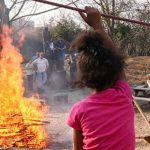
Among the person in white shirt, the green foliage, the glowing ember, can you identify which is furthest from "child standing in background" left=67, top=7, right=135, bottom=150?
the green foliage

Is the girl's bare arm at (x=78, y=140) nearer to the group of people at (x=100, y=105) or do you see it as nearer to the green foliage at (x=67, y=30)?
the group of people at (x=100, y=105)

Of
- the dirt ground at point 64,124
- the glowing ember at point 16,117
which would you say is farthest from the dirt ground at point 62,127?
the glowing ember at point 16,117

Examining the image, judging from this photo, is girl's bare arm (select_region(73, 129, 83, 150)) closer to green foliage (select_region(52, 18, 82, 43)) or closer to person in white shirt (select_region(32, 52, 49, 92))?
person in white shirt (select_region(32, 52, 49, 92))

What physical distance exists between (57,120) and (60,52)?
28.0 feet

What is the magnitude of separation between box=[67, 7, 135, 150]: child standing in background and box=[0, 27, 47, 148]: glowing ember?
4.68 meters

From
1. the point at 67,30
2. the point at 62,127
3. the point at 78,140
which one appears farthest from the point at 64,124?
the point at 67,30

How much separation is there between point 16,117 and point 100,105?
17.8 ft

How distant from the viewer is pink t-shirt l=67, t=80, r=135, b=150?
1.96 meters

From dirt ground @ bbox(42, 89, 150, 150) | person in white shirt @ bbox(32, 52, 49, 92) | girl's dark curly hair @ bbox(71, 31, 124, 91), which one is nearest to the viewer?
girl's dark curly hair @ bbox(71, 31, 124, 91)

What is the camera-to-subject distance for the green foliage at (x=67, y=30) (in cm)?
2747

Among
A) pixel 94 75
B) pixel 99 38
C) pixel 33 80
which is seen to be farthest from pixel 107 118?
pixel 33 80

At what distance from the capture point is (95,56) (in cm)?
192

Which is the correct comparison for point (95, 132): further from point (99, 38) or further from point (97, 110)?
point (99, 38)

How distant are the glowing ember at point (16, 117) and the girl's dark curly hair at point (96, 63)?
475 centimetres
